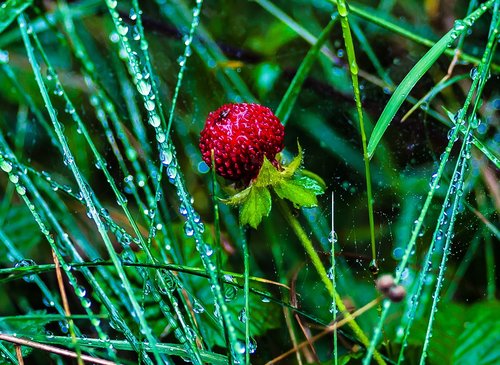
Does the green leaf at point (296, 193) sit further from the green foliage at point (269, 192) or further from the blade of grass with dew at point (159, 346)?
the blade of grass with dew at point (159, 346)

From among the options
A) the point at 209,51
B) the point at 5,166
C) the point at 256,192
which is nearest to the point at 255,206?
the point at 256,192

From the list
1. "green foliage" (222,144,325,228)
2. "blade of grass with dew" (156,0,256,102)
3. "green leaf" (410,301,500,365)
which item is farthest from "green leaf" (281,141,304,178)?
"blade of grass with dew" (156,0,256,102)

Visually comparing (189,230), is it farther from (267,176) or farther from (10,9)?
(10,9)

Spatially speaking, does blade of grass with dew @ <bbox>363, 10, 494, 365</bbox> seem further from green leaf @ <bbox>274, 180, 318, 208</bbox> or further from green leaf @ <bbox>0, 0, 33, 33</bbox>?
green leaf @ <bbox>0, 0, 33, 33</bbox>

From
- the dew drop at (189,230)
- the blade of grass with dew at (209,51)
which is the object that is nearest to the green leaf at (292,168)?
the dew drop at (189,230)

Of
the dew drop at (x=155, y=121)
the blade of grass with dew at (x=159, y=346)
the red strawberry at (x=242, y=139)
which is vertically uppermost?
the dew drop at (x=155, y=121)

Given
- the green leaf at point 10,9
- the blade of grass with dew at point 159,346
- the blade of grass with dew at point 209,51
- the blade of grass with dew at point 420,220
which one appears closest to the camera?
the blade of grass with dew at point 420,220
